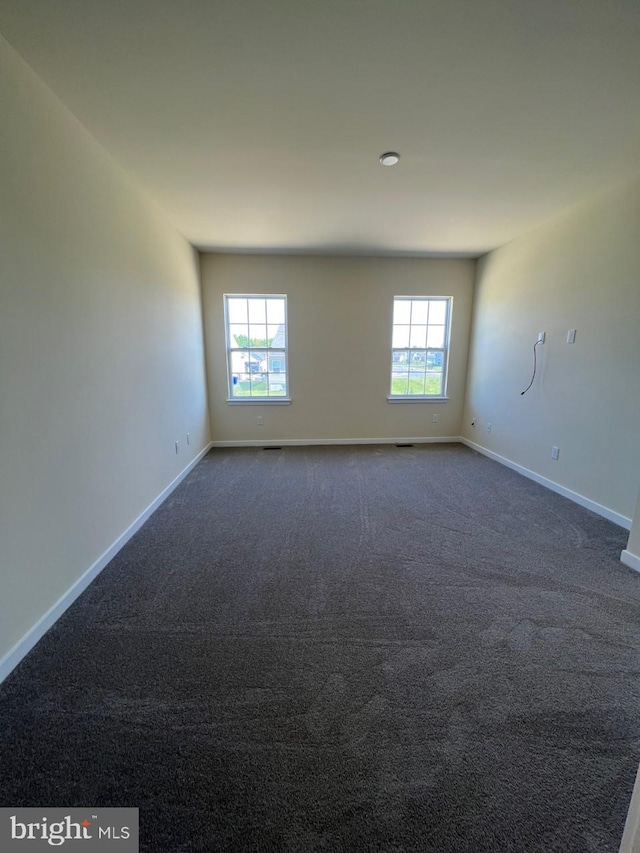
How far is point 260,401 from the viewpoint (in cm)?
452

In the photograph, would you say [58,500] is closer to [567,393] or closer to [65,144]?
[65,144]

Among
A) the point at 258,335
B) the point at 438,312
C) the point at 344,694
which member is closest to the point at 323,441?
the point at 258,335

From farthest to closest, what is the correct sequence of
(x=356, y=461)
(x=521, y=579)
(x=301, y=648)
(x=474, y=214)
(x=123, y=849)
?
1. (x=356, y=461)
2. (x=474, y=214)
3. (x=521, y=579)
4. (x=301, y=648)
5. (x=123, y=849)

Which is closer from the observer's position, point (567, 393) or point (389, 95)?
point (389, 95)

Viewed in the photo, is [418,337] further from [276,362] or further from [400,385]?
[276,362]

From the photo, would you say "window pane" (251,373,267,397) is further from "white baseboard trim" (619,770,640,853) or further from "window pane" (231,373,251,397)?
"white baseboard trim" (619,770,640,853)

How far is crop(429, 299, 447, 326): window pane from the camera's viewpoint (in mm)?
4516

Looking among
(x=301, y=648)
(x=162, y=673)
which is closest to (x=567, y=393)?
(x=301, y=648)

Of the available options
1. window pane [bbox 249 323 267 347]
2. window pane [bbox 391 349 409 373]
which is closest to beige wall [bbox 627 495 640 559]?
window pane [bbox 391 349 409 373]

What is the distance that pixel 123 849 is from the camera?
854mm

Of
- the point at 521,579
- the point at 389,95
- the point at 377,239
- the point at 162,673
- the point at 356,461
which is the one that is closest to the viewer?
the point at 162,673

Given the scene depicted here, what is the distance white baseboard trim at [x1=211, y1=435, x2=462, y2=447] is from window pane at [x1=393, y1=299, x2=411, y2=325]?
1696mm

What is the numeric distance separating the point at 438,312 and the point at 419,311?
11.2 inches

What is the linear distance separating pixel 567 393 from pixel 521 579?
6.38 feet
